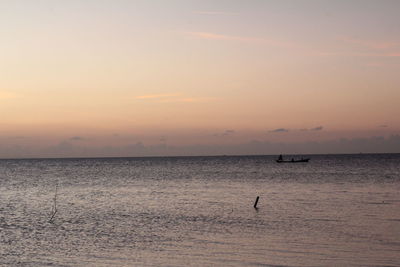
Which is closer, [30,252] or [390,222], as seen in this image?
[30,252]

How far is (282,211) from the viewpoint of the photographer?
1556 inches

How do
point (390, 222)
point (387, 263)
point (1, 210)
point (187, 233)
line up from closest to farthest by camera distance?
point (387, 263) → point (187, 233) → point (390, 222) → point (1, 210)

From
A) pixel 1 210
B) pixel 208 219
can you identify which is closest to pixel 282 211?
pixel 208 219

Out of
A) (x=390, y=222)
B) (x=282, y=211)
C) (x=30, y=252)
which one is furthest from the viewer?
(x=282, y=211)

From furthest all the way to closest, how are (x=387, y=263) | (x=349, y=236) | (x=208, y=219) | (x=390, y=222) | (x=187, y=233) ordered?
(x=208, y=219)
(x=390, y=222)
(x=187, y=233)
(x=349, y=236)
(x=387, y=263)

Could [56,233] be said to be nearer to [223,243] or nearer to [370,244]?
[223,243]

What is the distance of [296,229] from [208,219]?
308 inches

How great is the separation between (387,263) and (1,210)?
114ft

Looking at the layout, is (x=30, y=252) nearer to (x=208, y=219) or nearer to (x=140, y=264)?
(x=140, y=264)

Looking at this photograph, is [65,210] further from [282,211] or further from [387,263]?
[387,263]

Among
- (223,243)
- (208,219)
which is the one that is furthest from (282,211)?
(223,243)

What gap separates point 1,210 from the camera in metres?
43.6

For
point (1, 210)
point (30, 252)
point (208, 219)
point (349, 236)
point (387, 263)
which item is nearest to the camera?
point (387, 263)

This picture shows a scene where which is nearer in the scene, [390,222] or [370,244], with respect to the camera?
[370,244]
